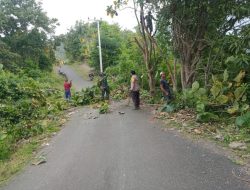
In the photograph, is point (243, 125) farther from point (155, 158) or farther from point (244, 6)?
point (244, 6)

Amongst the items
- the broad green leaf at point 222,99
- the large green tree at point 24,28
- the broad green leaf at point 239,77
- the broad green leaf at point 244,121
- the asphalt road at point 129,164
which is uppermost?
the large green tree at point 24,28

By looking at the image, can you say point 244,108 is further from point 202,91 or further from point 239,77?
point 202,91

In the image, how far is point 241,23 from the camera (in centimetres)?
1238

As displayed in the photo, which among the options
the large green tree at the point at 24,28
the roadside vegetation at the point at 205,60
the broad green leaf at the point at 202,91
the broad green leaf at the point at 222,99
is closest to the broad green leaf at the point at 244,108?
the roadside vegetation at the point at 205,60

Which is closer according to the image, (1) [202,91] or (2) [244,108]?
(2) [244,108]

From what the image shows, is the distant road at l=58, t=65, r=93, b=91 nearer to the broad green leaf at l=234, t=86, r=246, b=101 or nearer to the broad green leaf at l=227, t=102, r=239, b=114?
the broad green leaf at l=234, t=86, r=246, b=101

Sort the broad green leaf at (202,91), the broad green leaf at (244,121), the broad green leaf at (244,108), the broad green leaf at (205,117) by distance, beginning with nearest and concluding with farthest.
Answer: the broad green leaf at (244,121) < the broad green leaf at (244,108) < the broad green leaf at (205,117) < the broad green leaf at (202,91)

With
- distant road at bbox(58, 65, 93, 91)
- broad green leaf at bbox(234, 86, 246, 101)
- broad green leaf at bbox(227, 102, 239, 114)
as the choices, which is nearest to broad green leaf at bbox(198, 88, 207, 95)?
broad green leaf at bbox(234, 86, 246, 101)

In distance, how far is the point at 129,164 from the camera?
7.62m

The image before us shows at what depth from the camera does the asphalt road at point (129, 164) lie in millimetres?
6496

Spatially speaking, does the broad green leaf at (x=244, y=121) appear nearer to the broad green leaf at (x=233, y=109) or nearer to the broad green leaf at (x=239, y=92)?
the broad green leaf at (x=233, y=109)

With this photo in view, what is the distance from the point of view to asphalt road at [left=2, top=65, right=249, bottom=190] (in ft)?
21.3

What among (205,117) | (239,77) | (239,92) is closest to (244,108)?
(239,92)

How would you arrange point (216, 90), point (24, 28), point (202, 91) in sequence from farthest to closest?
1. point (24, 28)
2. point (202, 91)
3. point (216, 90)
